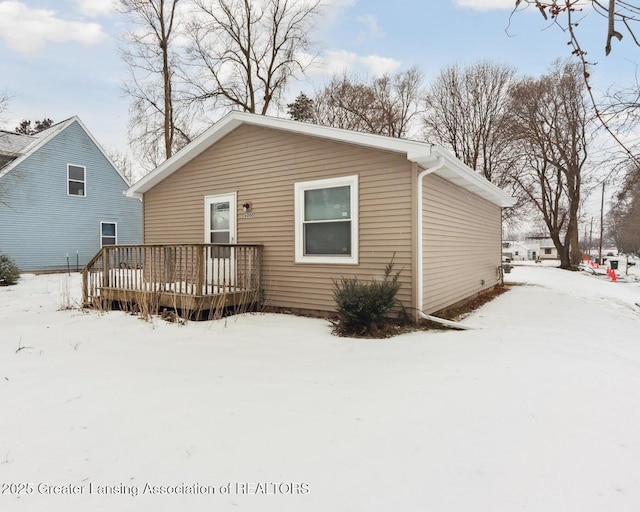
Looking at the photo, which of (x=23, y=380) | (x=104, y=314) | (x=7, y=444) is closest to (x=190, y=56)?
(x=104, y=314)

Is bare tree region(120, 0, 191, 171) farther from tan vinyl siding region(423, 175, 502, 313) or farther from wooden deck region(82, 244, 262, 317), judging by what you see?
tan vinyl siding region(423, 175, 502, 313)

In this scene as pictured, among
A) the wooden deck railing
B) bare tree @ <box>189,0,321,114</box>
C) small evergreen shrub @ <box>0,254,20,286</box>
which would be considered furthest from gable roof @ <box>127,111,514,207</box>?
bare tree @ <box>189,0,321,114</box>

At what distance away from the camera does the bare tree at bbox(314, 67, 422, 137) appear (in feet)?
66.0

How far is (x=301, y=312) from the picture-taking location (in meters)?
6.68

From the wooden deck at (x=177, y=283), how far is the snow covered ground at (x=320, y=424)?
141 cm

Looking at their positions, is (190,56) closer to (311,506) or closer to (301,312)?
(301,312)

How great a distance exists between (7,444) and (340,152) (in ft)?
17.4

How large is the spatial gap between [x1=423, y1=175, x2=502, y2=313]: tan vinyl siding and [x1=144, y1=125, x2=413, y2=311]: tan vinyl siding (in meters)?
0.59

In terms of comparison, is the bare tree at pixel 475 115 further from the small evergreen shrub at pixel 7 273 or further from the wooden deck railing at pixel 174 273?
the small evergreen shrub at pixel 7 273

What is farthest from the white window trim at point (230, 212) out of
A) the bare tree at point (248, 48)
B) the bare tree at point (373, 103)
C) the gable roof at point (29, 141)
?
the bare tree at point (373, 103)

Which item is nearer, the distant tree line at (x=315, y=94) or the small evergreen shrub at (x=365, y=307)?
the small evergreen shrub at (x=365, y=307)

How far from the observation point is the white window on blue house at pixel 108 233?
16438 millimetres

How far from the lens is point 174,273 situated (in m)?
6.31

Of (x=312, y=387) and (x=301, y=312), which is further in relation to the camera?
(x=301, y=312)
